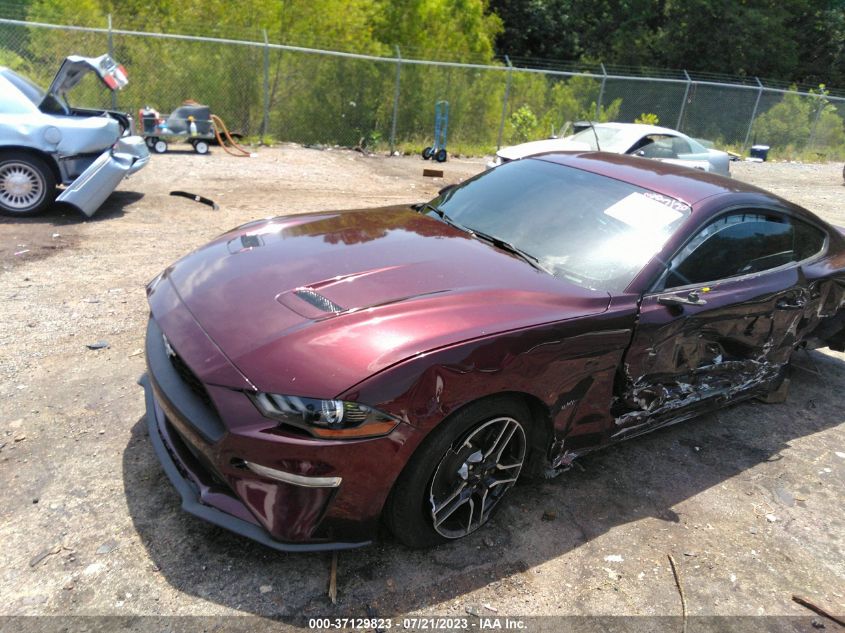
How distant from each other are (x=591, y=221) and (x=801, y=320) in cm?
167

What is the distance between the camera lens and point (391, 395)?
234cm

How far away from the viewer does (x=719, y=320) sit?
11.3 feet

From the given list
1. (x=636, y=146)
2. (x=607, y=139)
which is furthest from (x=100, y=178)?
(x=636, y=146)

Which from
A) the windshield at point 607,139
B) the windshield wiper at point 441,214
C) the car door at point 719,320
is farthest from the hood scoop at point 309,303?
the windshield at point 607,139

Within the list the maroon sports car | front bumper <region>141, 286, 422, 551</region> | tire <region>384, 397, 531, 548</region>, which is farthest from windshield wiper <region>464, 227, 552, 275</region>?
front bumper <region>141, 286, 422, 551</region>

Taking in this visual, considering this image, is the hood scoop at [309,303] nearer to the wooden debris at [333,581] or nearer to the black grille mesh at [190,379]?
the black grille mesh at [190,379]

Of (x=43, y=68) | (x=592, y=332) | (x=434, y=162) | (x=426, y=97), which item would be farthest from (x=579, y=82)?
(x=592, y=332)

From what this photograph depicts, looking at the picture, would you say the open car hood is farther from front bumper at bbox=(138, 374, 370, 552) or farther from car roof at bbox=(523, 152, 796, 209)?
front bumper at bbox=(138, 374, 370, 552)

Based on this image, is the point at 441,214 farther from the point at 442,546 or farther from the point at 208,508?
the point at 208,508

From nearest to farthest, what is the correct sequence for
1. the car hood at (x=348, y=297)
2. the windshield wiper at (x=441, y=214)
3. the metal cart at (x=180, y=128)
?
the car hood at (x=348, y=297), the windshield wiper at (x=441, y=214), the metal cart at (x=180, y=128)

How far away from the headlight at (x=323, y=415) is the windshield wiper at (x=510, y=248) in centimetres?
136

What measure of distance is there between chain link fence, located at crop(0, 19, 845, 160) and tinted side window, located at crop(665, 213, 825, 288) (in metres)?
12.5

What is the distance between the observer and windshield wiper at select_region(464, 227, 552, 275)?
329 cm

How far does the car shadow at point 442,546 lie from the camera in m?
2.47
